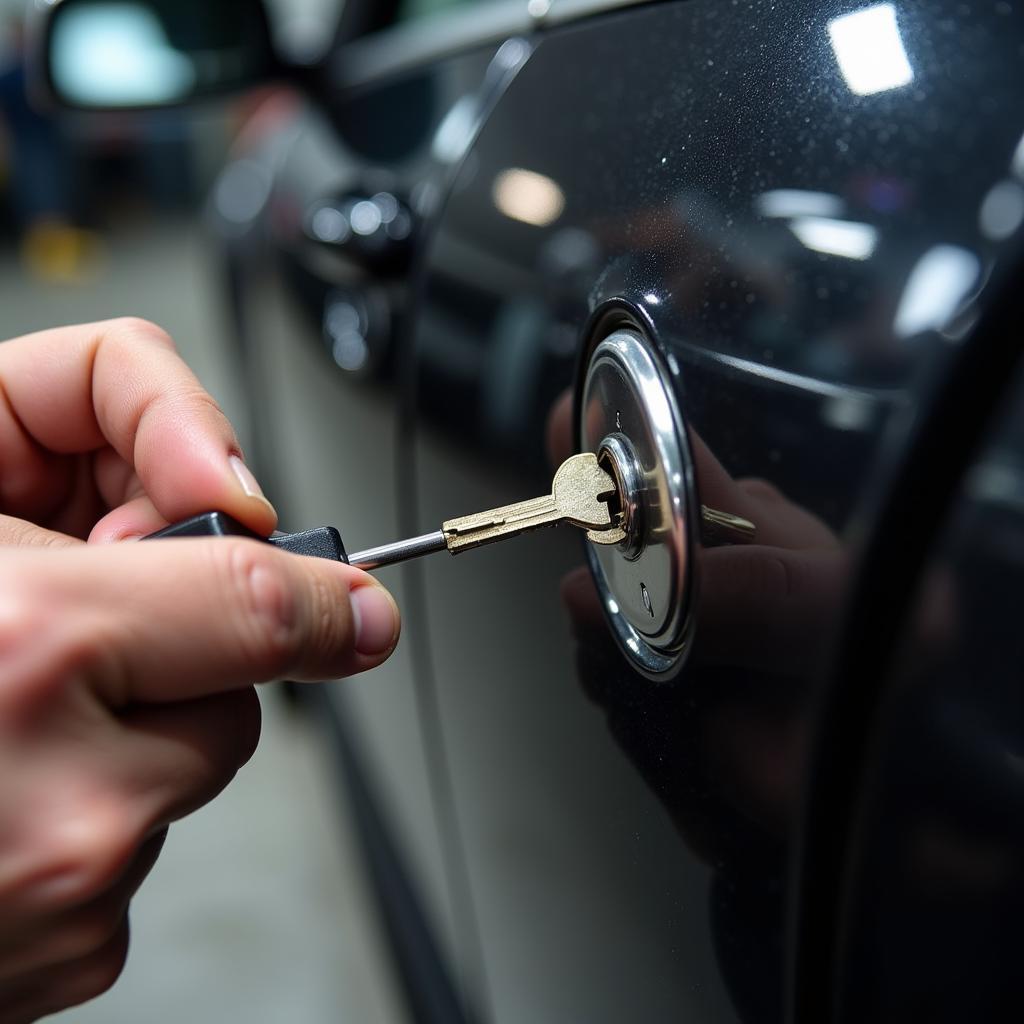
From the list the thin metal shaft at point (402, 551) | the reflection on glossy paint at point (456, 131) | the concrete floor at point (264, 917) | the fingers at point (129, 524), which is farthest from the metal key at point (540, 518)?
the concrete floor at point (264, 917)

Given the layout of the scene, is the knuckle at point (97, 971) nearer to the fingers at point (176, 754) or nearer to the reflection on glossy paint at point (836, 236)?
the fingers at point (176, 754)

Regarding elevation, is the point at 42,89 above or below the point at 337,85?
above

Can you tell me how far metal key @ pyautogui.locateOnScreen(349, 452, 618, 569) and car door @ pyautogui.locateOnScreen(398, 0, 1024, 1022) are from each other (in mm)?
29

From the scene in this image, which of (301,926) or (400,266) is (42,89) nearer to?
(400,266)

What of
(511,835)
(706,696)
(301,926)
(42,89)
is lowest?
(301,926)

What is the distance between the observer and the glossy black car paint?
1.06ft

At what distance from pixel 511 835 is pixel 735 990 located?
29 cm

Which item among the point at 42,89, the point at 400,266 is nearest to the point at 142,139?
the point at 42,89

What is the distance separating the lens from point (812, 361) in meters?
0.38

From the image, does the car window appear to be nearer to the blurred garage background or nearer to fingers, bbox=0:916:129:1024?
the blurred garage background

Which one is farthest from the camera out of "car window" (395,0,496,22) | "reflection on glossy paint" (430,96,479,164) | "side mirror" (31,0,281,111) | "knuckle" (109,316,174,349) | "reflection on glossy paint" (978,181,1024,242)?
"side mirror" (31,0,281,111)

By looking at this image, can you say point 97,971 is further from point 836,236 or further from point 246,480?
point 836,236

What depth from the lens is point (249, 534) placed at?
454 mm

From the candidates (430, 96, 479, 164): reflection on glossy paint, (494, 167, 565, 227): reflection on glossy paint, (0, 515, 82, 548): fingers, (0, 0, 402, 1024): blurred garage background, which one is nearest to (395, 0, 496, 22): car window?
(0, 0, 402, 1024): blurred garage background
